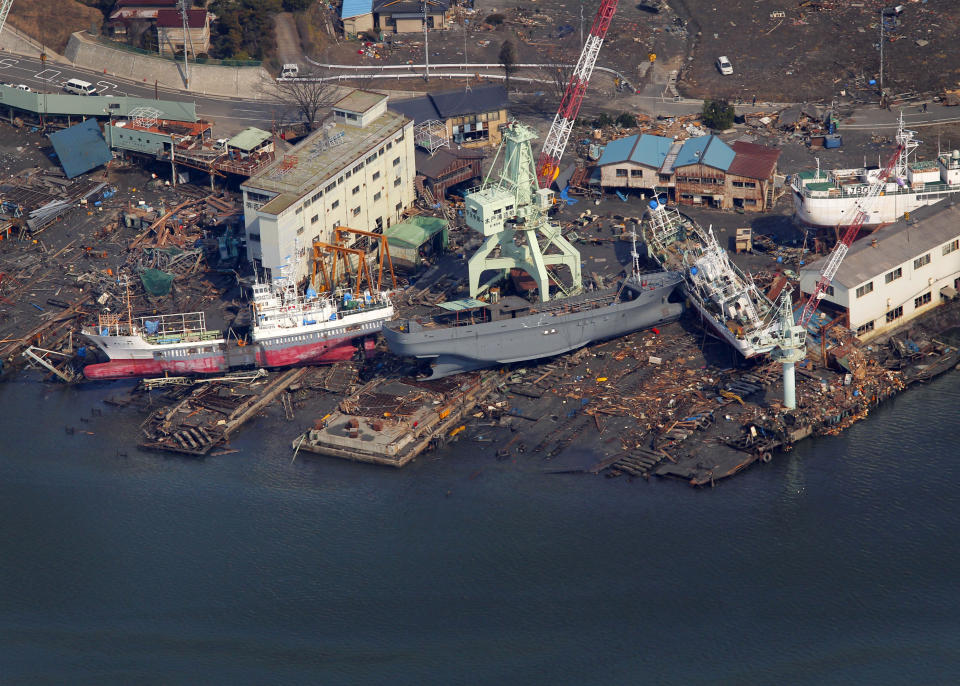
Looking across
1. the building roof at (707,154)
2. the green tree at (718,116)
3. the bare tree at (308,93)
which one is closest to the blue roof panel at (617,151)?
the building roof at (707,154)

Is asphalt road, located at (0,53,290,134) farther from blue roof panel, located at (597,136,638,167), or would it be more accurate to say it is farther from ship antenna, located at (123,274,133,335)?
blue roof panel, located at (597,136,638,167)

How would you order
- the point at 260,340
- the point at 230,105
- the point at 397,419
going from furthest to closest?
the point at 230,105, the point at 260,340, the point at 397,419

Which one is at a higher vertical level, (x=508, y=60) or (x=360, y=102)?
(x=508, y=60)

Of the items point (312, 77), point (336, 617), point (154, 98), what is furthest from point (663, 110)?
point (336, 617)

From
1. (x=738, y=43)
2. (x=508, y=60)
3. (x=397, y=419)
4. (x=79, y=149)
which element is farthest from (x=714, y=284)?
(x=79, y=149)

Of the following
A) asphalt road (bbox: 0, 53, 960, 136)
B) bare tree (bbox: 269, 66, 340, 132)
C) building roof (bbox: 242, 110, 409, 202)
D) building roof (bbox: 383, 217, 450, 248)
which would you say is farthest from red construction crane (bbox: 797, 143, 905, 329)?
bare tree (bbox: 269, 66, 340, 132)

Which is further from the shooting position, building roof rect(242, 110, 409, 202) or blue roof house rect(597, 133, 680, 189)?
blue roof house rect(597, 133, 680, 189)

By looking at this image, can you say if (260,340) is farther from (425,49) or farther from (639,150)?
(425,49)
